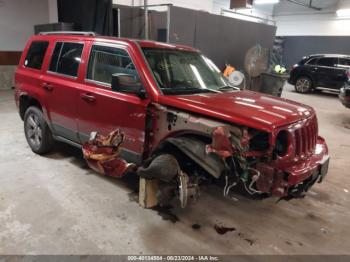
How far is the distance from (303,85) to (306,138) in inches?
426

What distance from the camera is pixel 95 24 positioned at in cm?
827

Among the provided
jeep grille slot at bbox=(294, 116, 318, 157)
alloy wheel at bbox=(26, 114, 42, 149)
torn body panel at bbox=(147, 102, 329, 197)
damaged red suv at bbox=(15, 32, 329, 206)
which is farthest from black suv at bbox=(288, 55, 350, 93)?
alloy wheel at bbox=(26, 114, 42, 149)

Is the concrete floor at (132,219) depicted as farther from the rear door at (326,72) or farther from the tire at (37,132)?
the rear door at (326,72)

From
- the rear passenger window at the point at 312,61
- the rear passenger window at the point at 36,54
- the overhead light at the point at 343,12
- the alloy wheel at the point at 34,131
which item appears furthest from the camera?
the overhead light at the point at 343,12

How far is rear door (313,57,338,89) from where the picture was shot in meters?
11.4

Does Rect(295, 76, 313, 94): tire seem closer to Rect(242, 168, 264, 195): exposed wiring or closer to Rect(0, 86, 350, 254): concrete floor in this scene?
Rect(0, 86, 350, 254): concrete floor

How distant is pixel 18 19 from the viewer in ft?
31.8

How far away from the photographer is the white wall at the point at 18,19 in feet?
30.9


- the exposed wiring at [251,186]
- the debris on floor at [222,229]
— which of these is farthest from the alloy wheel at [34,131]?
the exposed wiring at [251,186]

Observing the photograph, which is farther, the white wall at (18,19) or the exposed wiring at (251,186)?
the white wall at (18,19)

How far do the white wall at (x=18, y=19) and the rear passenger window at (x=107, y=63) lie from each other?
8.00 m

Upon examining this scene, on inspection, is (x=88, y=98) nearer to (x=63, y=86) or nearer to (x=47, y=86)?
(x=63, y=86)

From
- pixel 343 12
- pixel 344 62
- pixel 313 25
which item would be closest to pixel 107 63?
pixel 344 62

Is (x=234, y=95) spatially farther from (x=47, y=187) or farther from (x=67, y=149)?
(x=67, y=149)
